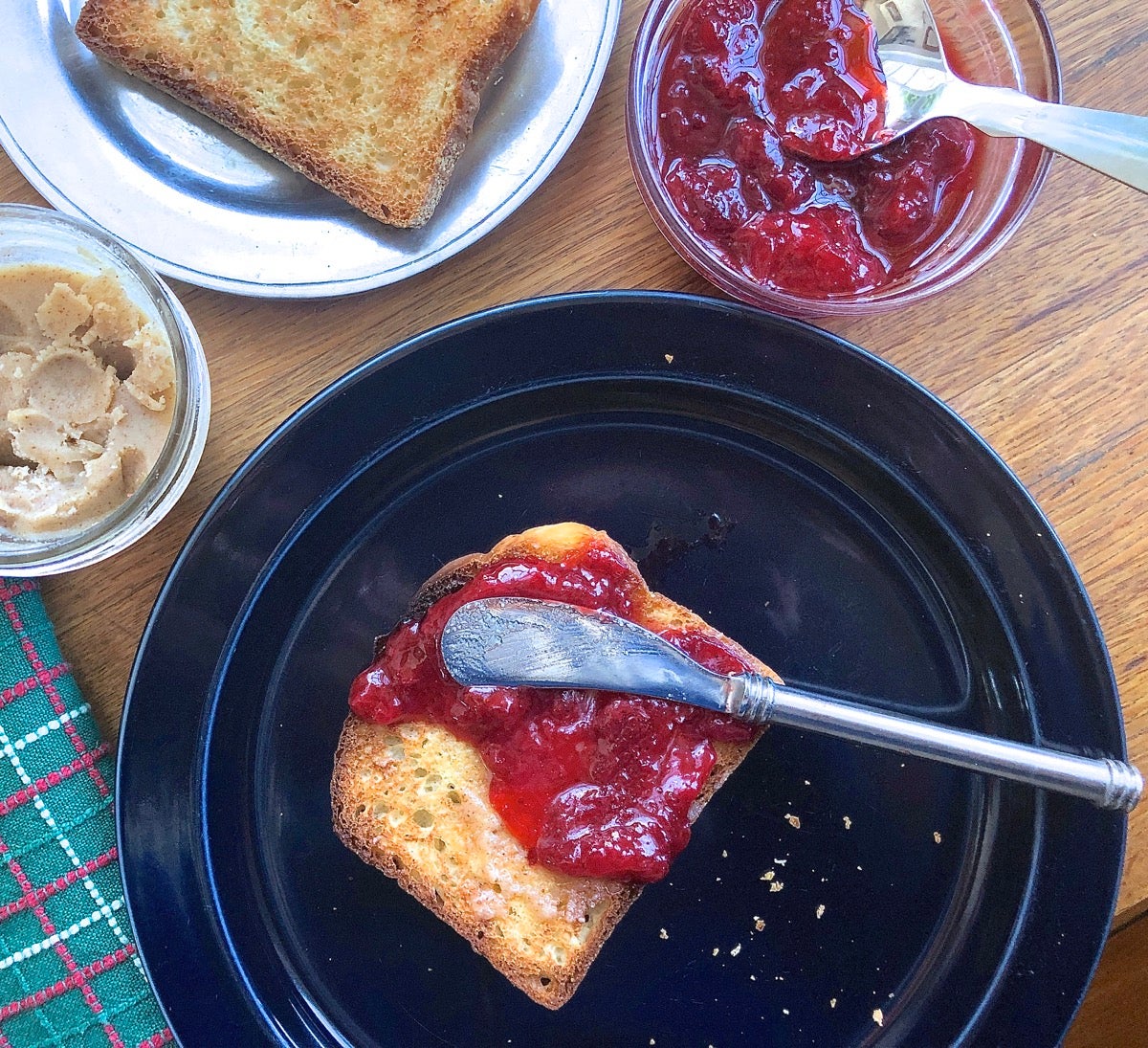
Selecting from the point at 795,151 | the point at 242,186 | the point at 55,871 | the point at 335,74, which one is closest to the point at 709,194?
the point at 795,151

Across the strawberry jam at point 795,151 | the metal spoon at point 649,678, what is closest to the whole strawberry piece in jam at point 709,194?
the strawberry jam at point 795,151

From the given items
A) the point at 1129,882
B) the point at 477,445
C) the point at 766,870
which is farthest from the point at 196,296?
the point at 1129,882

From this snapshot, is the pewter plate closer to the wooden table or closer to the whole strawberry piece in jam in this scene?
the wooden table

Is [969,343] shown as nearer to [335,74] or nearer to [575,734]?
[575,734]

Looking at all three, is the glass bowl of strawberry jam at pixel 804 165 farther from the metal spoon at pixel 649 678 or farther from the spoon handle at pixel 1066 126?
the metal spoon at pixel 649 678

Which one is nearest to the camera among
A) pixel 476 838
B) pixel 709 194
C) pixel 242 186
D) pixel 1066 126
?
pixel 1066 126

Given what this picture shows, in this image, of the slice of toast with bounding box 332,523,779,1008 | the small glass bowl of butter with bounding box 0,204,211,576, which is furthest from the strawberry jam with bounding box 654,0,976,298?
the small glass bowl of butter with bounding box 0,204,211,576
